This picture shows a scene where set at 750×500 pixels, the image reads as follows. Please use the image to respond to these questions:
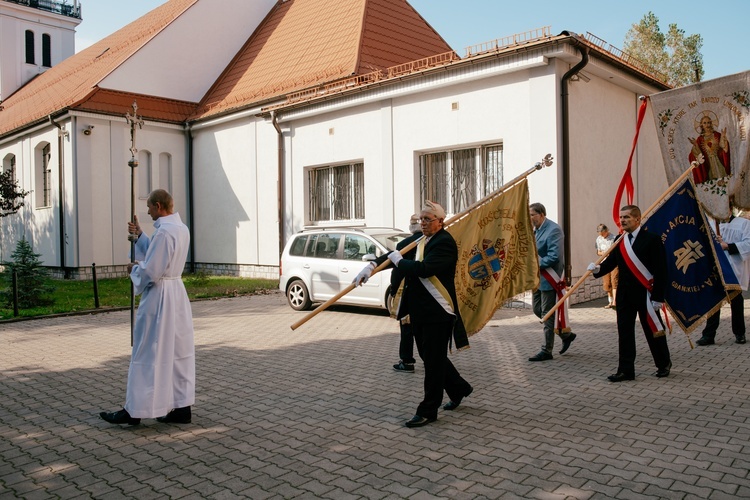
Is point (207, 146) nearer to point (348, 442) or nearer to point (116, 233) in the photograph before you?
point (116, 233)

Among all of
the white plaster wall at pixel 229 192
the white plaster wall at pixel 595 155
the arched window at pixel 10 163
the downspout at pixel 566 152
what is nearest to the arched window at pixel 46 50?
the arched window at pixel 10 163

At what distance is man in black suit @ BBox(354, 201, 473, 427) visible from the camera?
532cm

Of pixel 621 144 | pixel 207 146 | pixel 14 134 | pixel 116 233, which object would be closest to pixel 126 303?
pixel 116 233

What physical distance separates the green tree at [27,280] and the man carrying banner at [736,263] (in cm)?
1353

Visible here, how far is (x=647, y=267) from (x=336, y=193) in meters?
11.7

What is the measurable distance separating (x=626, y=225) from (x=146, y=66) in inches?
795

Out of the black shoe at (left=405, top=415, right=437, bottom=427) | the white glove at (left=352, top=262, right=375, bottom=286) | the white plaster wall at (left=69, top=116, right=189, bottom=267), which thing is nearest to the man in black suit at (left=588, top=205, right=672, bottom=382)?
the black shoe at (left=405, top=415, right=437, bottom=427)

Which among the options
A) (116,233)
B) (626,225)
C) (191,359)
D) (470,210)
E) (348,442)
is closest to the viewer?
(348,442)

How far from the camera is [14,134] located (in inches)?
952

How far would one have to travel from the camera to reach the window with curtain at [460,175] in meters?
13.8

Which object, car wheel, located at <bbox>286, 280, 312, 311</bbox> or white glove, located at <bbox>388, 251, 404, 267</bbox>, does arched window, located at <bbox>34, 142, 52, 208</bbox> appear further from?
white glove, located at <bbox>388, 251, 404, 267</bbox>

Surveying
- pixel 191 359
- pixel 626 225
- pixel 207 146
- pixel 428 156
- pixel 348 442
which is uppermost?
pixel 207 146

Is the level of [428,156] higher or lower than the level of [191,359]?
higher

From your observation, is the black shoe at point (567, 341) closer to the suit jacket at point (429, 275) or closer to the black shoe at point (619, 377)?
the black shoe at point (619, 377)
